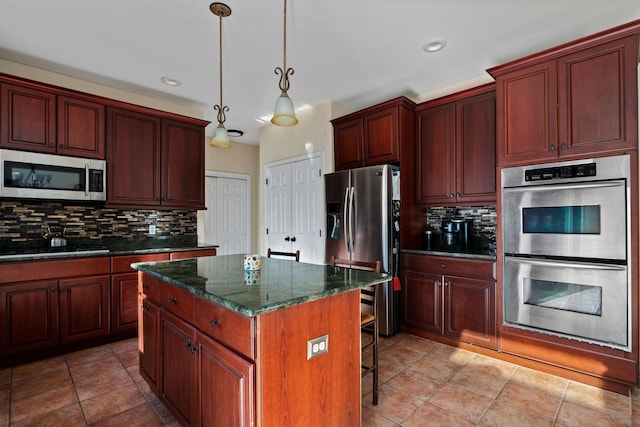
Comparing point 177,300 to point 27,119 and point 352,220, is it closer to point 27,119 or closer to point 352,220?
point 352,220

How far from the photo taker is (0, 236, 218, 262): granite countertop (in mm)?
2652

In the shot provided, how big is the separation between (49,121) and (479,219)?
4278mm

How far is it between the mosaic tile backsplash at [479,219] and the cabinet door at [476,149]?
30cm

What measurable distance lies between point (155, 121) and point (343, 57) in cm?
221

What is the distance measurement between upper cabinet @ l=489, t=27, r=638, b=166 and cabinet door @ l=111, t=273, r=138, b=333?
11.7ft

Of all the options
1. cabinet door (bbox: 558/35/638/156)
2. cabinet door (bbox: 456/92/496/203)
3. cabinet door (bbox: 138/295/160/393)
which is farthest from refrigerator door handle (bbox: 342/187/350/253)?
cabinet door (bbox: 138/295/160/393)

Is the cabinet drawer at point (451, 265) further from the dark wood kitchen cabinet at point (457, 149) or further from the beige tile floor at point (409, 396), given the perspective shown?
the beige tile floor at point (409, 396)

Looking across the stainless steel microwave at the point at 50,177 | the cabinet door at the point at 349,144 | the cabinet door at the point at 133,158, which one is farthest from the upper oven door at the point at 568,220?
the stainless steel microwave at the point at 50,177

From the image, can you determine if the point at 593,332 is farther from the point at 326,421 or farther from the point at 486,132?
the point at 326,421

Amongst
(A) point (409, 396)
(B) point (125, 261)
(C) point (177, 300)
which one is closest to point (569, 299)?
(A) point (409, 396)

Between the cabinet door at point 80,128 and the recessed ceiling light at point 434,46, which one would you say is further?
the cabinet door at point 80,128

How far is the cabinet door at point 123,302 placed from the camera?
303 cm

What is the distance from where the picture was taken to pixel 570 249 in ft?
7.54

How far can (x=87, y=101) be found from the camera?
3.15 metres
